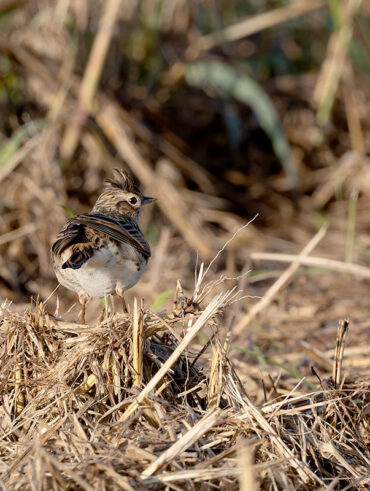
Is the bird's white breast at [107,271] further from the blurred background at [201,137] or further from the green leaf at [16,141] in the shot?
the green leaf at [16,141]

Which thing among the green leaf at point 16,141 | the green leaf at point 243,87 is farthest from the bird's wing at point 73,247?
the green leaf at point 243,87

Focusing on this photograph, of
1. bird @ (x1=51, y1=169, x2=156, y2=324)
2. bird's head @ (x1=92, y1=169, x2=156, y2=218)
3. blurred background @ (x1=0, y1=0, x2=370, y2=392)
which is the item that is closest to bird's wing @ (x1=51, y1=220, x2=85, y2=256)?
bird @ (x1=51, y1=169, x2=156, y2=324)

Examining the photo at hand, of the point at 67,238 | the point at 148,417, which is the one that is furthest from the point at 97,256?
the point at 148,417

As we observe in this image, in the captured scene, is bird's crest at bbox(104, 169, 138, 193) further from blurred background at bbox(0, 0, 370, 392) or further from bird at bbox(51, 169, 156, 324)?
blurred background at bbox(0, 0, 370, 392)

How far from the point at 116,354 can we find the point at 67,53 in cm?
505

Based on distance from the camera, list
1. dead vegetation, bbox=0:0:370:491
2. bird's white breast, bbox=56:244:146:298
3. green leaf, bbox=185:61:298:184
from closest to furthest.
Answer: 1. dead vegetation, bbox=0:0:370:491
2. bird's white breast, bbox=56:244:146:298
3. green leaf, bbox=185:61:298:184

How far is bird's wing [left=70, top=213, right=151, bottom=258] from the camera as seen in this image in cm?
392

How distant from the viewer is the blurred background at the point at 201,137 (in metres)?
6.78

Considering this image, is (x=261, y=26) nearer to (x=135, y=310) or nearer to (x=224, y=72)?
(x=224, y=72)

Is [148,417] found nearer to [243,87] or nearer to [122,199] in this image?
[122,199]

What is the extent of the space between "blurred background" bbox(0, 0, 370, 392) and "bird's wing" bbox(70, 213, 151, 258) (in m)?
1.55

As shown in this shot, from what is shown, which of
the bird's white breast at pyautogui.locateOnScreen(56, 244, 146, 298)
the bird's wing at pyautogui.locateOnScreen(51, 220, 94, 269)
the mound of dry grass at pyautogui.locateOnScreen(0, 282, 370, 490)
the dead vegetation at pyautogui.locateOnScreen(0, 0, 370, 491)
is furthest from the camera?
the bird's white breast at pyautogui.locateOnScreen(56, 244, 146, 298)

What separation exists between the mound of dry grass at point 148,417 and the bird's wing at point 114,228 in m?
0.65

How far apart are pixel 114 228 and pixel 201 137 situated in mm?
5164
